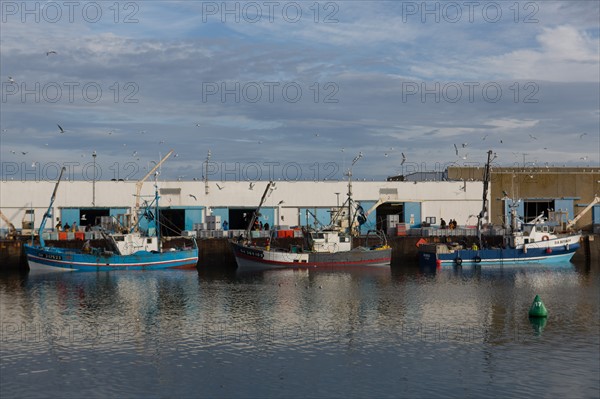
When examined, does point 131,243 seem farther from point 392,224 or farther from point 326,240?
point 392,224

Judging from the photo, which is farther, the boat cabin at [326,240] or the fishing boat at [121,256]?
the boat cabin at [326,240]

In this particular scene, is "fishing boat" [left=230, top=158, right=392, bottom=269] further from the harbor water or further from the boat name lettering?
the harbor water

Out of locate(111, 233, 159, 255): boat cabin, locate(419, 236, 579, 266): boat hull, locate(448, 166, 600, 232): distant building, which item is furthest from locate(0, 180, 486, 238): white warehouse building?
locate(419, 236, 579, 266): boat hull

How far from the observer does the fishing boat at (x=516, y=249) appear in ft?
213

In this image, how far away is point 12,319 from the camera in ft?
124

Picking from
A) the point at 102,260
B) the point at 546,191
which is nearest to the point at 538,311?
the point at 102,260

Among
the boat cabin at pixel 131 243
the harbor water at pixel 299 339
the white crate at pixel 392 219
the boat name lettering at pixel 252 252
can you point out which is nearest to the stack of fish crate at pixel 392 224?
the white crate at pixel 392 219

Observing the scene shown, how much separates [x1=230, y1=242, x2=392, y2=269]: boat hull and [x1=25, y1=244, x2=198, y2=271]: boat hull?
162 inches

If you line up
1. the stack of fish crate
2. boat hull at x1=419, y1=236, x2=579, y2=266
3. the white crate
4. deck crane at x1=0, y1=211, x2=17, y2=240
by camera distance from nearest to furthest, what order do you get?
1. deck crane at x1=0, y1=211, x2=17, y2=240
2. boat hull at x1=419, y1=236, x2=579, y2=266
3. the stack of fish crate
4. the white crate

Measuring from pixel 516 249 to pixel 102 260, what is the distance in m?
31.8

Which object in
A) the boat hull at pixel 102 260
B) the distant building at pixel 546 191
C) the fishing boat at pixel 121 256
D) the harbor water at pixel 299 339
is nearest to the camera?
the harbor water at pixel 299 339

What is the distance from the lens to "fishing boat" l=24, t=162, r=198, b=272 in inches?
2381

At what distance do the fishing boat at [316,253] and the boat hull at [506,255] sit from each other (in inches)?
141

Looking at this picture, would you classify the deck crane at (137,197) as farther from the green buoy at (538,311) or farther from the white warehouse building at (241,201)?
the green buoy at (538,311)
